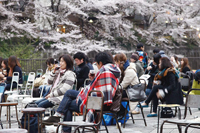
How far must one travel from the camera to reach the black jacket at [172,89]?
8170 mm

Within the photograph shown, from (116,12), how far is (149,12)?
2.49m

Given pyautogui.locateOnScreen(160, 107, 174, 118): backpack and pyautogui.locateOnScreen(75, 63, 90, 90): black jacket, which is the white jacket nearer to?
pyautogui.locateOnScreen(75, 63, 90, 90): black jacket

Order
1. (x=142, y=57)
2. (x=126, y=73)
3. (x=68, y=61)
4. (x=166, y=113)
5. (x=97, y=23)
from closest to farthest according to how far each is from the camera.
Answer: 1. (x=68, y=61)
2. (x=126, y=73)
3. (x=166, y=113)
4. (x=142, y=57)
5. (x=97, y=23)

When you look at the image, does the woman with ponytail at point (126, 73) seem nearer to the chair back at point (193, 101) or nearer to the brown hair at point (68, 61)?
the brown hair at point (68, 61)

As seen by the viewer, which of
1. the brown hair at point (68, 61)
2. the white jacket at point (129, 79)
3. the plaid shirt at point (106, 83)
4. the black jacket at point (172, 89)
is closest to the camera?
the plaid shirt at point (106, 83)

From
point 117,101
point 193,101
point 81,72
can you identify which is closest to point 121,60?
point 81,72

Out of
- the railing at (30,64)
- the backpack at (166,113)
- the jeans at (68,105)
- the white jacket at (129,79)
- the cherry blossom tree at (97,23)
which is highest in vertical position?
the cherry blossom tree at (97,23)

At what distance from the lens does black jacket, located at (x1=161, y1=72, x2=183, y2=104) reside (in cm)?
817

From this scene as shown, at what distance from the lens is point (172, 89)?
8.23 meters

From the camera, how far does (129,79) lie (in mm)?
7633

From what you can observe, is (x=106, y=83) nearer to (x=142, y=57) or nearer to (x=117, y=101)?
(x=117, y=101)

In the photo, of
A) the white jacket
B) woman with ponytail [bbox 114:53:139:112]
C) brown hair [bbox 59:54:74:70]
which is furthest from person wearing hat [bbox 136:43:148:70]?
brown hair [bbox 59:54:74:70]

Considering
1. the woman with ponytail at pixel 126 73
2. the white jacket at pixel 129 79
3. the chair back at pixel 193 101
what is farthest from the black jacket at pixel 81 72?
the chair back at pixel 193 101

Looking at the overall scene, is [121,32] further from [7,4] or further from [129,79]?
[129,79]
